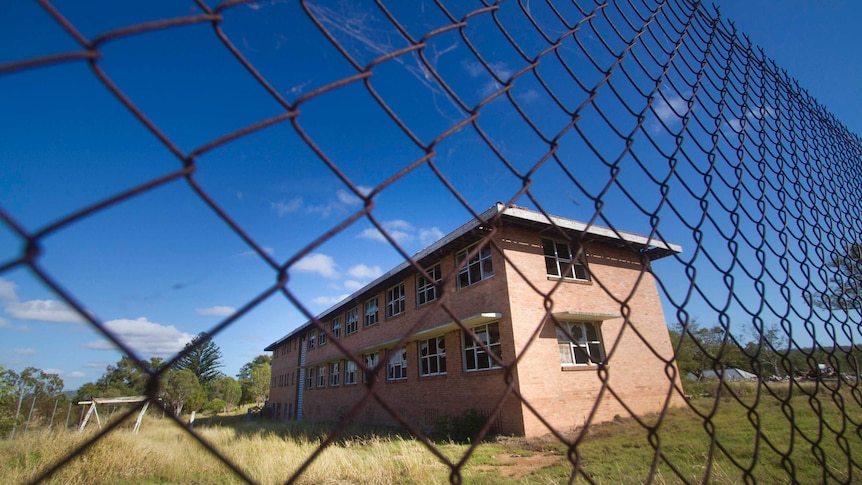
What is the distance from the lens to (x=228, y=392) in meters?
50.2

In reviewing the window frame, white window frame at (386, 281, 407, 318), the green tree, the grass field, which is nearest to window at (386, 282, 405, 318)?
white window frame at (386, 281, 407, 318)

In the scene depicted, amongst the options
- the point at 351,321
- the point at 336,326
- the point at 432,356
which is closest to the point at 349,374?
the point at 351,321

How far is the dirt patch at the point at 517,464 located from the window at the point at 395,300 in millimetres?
8570

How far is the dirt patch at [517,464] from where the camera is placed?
681 cm

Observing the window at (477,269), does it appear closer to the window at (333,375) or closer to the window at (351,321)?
the window at (351,321)

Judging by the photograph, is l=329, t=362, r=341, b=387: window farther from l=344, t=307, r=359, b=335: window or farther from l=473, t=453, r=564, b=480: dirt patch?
l=473, t=453, r=564, b=480: dirt patch

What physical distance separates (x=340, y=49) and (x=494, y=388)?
1128 centimetres

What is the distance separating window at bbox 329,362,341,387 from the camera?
21266 millimetres

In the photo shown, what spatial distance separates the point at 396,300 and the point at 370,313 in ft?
8.97

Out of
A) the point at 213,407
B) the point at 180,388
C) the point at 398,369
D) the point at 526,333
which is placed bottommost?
the point at 213,407

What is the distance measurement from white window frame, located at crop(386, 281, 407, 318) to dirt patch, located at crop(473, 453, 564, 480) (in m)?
8.43

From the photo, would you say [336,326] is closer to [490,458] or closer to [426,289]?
[426,289]

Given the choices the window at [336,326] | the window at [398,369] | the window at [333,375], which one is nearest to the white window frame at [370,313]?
the window at [398,369]

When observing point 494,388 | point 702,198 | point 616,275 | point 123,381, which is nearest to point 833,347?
point 702,198
